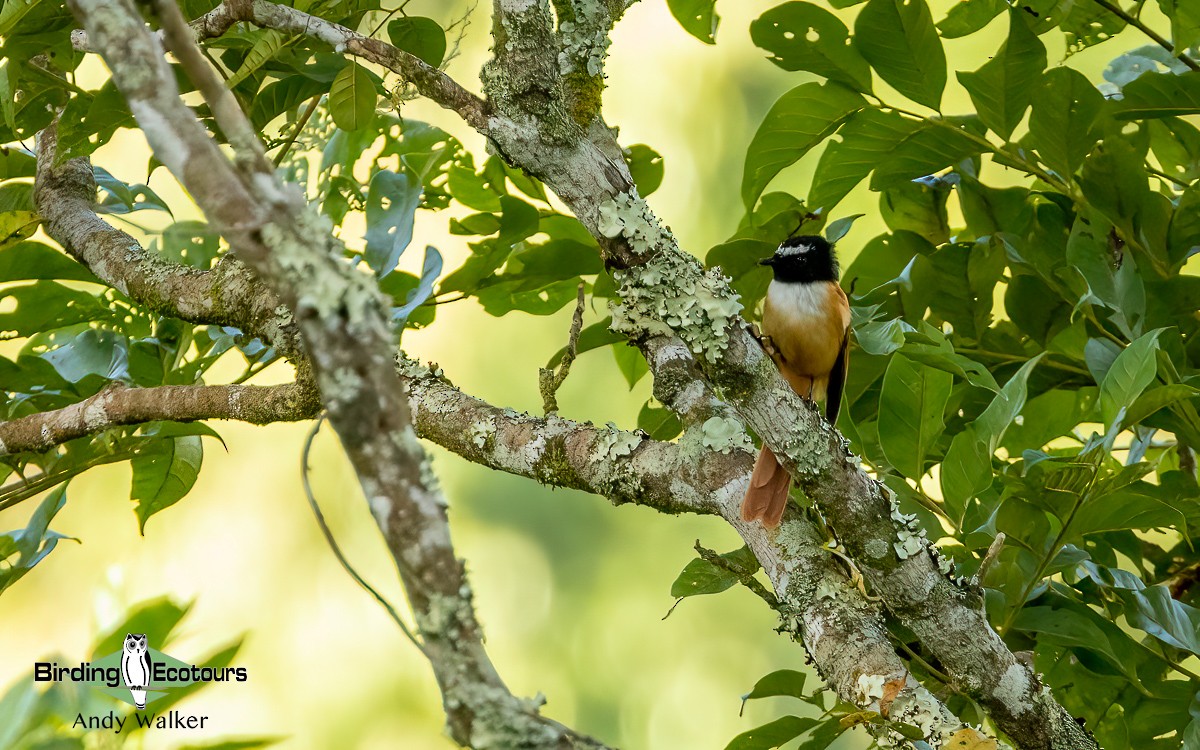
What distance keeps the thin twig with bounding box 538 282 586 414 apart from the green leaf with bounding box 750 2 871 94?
57 cm

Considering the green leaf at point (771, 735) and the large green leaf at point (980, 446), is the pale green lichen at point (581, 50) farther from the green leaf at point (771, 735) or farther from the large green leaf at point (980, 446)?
the green leaf at point (771, 735)

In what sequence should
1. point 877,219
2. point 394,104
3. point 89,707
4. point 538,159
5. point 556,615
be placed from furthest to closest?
point 556,615 < point 877,219 < point 394,104 < point 538,159 < point 89,707

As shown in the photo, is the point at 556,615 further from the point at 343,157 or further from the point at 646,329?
the point at 646,329

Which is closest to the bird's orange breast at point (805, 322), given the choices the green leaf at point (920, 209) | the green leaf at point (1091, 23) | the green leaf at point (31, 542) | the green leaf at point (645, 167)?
the green leaf at point (920, 209)

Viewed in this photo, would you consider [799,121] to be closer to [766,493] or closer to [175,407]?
[766,493]

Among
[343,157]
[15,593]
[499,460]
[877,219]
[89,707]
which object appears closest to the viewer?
[89,707]

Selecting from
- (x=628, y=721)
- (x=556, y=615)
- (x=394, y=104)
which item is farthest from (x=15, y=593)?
(x=394, y=104)

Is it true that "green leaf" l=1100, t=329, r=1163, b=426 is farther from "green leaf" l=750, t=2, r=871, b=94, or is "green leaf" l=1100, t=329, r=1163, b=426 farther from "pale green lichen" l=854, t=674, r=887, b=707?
"green leaf" l=750, t=2, r=871, b=94

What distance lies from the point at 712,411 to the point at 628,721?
3.43 m

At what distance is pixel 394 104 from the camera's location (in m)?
1.57

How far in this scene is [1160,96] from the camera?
158 centimetres

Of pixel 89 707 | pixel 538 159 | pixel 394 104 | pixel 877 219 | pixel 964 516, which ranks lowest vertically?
pixel 89 707

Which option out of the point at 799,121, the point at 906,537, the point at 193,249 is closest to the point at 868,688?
the point at 906,537

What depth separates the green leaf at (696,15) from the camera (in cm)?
173
